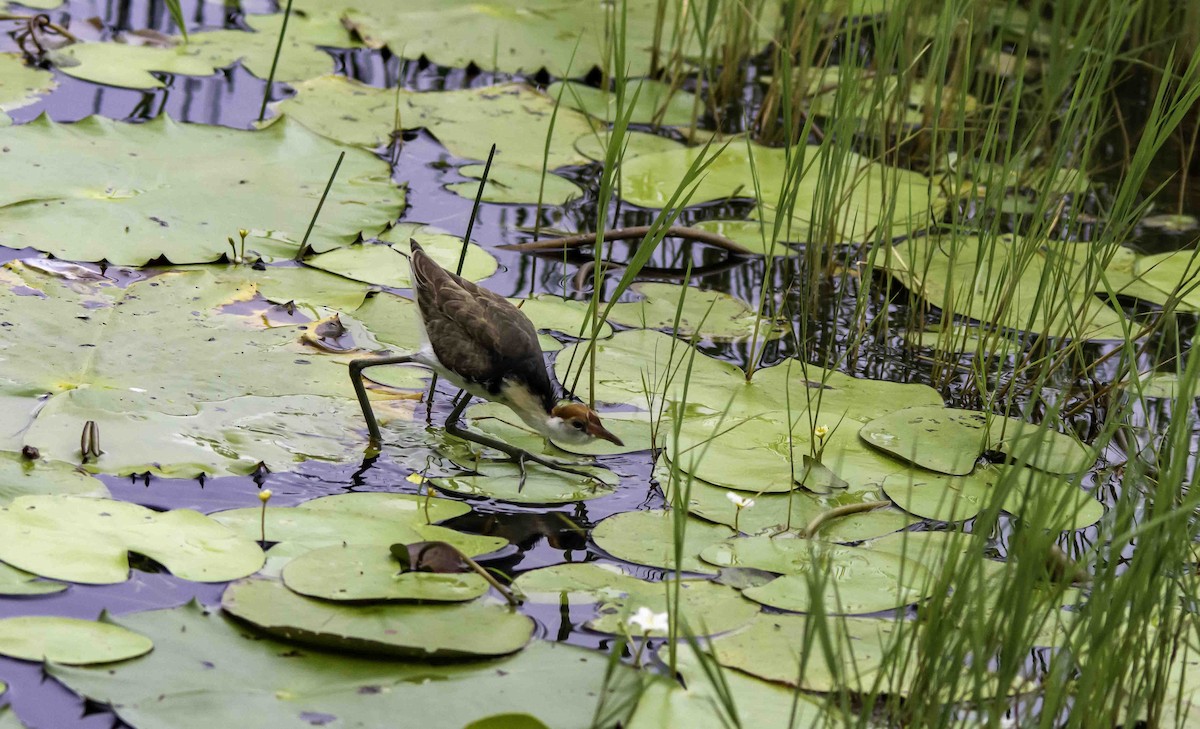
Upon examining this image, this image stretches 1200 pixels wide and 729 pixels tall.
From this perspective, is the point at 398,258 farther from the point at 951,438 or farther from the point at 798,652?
the point at 798,652

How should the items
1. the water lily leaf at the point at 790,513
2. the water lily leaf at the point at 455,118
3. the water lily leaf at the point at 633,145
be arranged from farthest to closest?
the water lily leaf at the point at 633,145 → the water lily leaf at the point at 455,118 → the water lily leaf at the point at 790,513

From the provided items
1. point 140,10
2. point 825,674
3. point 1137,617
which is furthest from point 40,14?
point 1137,617

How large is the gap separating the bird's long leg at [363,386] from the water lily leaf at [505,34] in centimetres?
290

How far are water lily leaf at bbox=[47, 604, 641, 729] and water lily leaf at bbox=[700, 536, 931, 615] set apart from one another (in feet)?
1.78

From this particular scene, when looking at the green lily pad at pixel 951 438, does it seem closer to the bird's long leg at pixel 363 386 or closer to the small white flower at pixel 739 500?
the small white flower at pixel 739 500

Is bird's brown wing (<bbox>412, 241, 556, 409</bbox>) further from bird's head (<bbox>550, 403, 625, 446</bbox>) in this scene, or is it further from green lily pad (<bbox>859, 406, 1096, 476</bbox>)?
green lily pad (<bbox>859, 406, 1096, 476</bbox>)

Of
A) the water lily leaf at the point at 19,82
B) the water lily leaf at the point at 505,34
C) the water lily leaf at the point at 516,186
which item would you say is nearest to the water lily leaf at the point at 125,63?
the water lily leaf at the point at 19,82

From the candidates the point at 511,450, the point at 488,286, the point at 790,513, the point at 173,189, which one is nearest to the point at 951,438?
the point at 790,513

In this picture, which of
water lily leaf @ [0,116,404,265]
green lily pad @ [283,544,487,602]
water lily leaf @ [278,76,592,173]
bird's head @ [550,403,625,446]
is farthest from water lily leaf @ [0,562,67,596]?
water lily leaf @ [278,76,592,173]

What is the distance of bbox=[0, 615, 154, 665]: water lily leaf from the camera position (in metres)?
2.69

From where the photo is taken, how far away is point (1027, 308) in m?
4.96

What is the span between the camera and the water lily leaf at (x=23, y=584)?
2.92 meters

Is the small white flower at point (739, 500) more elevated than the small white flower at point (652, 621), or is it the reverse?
the small white flower at point (652, 621)

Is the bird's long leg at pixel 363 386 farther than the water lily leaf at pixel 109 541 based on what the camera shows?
Yes
